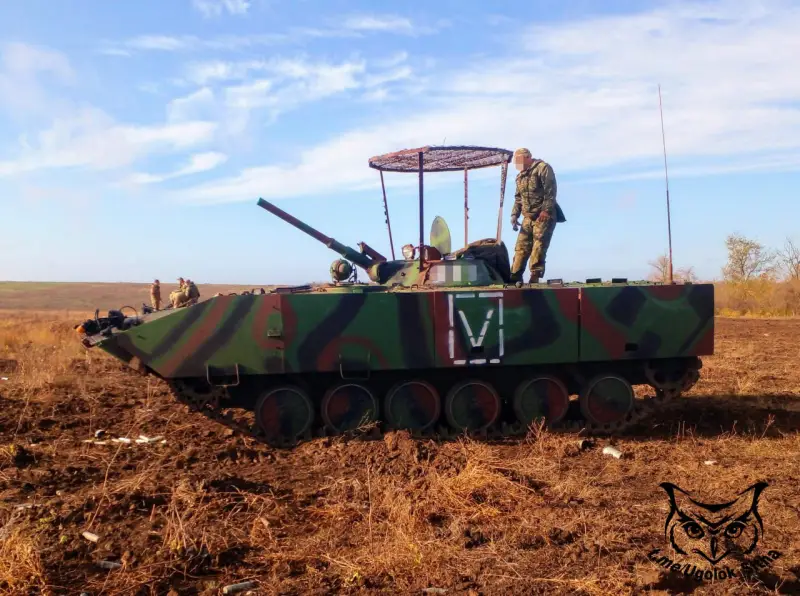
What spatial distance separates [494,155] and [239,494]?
634 centimetres

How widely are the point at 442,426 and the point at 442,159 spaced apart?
12.2ft

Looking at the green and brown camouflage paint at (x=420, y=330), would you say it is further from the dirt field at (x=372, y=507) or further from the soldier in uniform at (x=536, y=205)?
the dirt field at (x=372, y=507)

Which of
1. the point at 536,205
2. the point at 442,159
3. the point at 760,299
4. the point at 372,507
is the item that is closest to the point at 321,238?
the point at 442,159

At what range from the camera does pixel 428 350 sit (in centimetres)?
852

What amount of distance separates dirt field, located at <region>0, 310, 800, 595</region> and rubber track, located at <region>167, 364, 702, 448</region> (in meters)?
0.22

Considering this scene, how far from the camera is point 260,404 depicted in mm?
8398

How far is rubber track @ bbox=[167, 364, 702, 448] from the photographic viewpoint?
8.29 meters

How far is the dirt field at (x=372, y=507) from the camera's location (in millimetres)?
4328

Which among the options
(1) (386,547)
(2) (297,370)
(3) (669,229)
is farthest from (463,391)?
(1) (386,547)

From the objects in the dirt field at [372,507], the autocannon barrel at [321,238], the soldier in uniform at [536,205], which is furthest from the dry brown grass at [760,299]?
the autocannon barrel at [321,238]

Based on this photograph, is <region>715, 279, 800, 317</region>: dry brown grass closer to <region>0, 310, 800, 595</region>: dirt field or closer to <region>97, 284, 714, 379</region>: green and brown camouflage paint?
<region>0, 310, 800, 595</region>: dirt field

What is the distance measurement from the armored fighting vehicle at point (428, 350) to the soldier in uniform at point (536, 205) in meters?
0.52

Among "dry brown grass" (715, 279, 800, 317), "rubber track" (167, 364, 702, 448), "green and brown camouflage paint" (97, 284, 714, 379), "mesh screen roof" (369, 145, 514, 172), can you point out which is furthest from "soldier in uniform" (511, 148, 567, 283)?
"dry brown grass" (715, 279, 800, 317)

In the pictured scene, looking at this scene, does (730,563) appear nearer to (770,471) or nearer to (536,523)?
(536,523)
